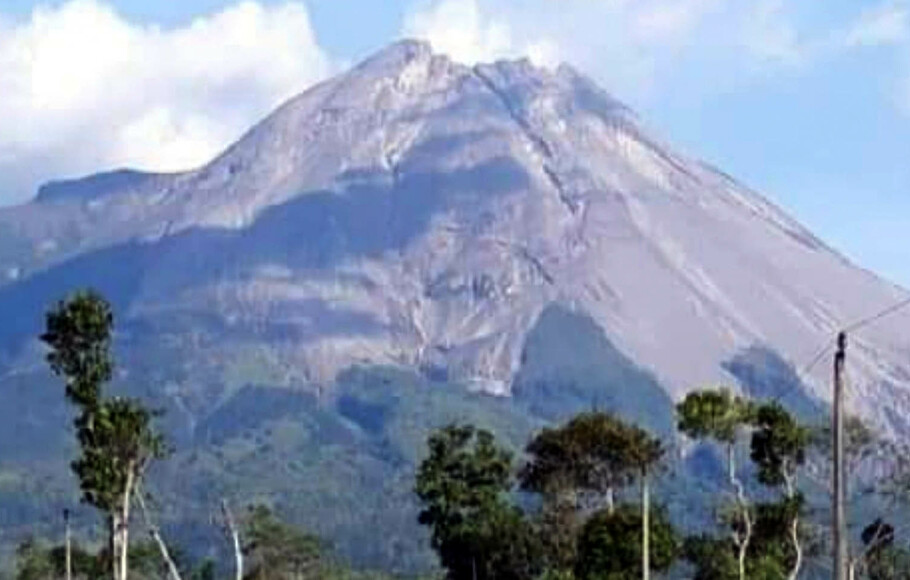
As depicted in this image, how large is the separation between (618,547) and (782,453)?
23.4ft

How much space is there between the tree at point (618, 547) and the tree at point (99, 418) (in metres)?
18.6

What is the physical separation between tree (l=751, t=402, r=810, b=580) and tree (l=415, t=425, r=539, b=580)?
614 inches

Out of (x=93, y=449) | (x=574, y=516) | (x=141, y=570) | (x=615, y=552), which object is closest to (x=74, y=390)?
(x=93, y=449)

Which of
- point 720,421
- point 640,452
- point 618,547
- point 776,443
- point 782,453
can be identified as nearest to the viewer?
point 720,421

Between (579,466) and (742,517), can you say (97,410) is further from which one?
(579,466)

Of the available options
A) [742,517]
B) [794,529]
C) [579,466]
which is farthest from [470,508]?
[742,517]

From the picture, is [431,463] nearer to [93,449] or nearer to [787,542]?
[787,542]

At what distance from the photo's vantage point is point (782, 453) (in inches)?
3369

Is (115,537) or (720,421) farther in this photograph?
(720,421)

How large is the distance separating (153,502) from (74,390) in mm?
6422

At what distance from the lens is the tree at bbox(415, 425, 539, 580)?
99.3 metres

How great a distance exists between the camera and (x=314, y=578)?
411ft

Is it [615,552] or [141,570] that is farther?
[141,570]

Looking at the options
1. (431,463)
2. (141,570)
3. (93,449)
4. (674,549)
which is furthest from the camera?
(141,570)
